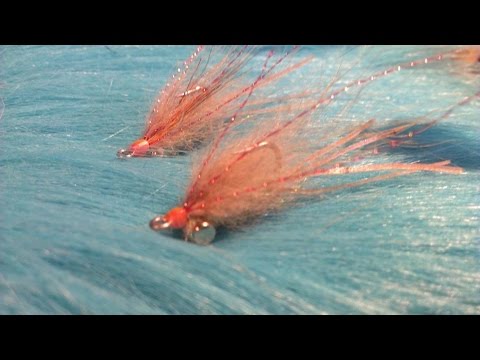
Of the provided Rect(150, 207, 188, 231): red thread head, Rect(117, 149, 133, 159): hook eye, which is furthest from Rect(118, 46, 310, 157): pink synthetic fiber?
Rect(150, 207, 188, 231): red thread head

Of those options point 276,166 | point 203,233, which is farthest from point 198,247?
point 276,166

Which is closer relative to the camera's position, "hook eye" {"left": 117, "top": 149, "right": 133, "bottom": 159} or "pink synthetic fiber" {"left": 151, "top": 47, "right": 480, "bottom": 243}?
"pink synthetic fiber" {"left": 151, "top": 47, "right": 480, "bottom": 243}

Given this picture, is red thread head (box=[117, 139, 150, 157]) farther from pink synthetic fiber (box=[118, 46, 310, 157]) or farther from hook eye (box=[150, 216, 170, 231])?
hook eye (box=[150, 216, 170, 231])

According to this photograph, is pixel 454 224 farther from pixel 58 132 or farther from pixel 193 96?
pixel 58 132

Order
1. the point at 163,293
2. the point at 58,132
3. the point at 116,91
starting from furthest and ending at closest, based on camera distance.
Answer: the point at 116,91
the point at 58,132
the point at 163,293

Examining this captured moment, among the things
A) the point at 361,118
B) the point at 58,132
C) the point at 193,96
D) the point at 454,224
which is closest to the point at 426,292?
the point at 454,224

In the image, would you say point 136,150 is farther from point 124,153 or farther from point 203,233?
point 203,233
